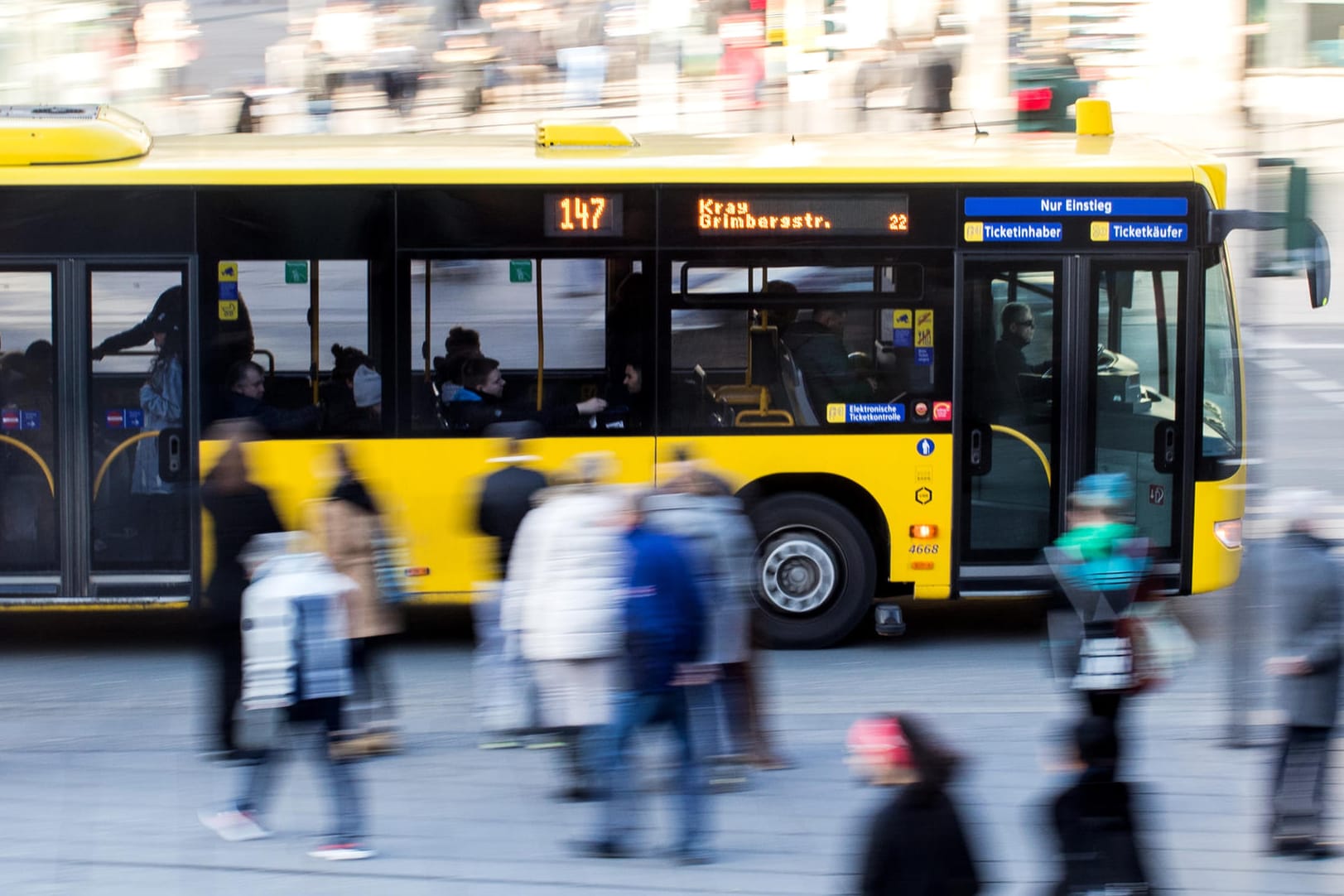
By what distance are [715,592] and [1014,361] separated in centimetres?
374

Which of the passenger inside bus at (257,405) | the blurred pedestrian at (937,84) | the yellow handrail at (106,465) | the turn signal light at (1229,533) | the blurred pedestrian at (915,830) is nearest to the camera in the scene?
the blurred pedestrian at (915,830)

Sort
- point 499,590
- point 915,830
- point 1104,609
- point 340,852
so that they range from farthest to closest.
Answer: point 499,590 → point 340,852 → point 1104,609 → point 915,830

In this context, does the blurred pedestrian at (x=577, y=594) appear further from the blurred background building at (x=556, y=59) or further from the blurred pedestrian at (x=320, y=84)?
the blurred pedestrian at (x=320, y=84)

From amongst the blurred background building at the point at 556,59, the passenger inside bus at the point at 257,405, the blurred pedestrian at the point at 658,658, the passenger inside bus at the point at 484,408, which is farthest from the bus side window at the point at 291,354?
the blurred background building at the point at 556,59

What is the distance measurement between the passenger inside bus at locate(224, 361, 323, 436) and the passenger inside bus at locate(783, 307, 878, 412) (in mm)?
2808

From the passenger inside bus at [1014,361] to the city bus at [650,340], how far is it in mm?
18

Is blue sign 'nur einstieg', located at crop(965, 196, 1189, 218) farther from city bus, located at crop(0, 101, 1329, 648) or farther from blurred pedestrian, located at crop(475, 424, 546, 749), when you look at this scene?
blurred pedestrian, located at crop(475, 424, 546, 749)

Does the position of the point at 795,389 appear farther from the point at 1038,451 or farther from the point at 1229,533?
the point at 1229,533

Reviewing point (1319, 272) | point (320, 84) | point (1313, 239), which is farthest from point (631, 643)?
point (320, 84)

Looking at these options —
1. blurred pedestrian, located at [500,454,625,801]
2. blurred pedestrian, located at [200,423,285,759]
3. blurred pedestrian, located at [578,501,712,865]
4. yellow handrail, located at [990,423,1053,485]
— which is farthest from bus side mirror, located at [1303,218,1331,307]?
blurred pedestrian, located at [200,423,285,759]

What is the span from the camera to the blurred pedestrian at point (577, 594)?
6.62 m

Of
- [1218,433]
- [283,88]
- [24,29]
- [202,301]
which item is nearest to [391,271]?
[202,301]

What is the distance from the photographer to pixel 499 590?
8.17m

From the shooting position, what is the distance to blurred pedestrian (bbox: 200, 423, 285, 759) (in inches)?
283
